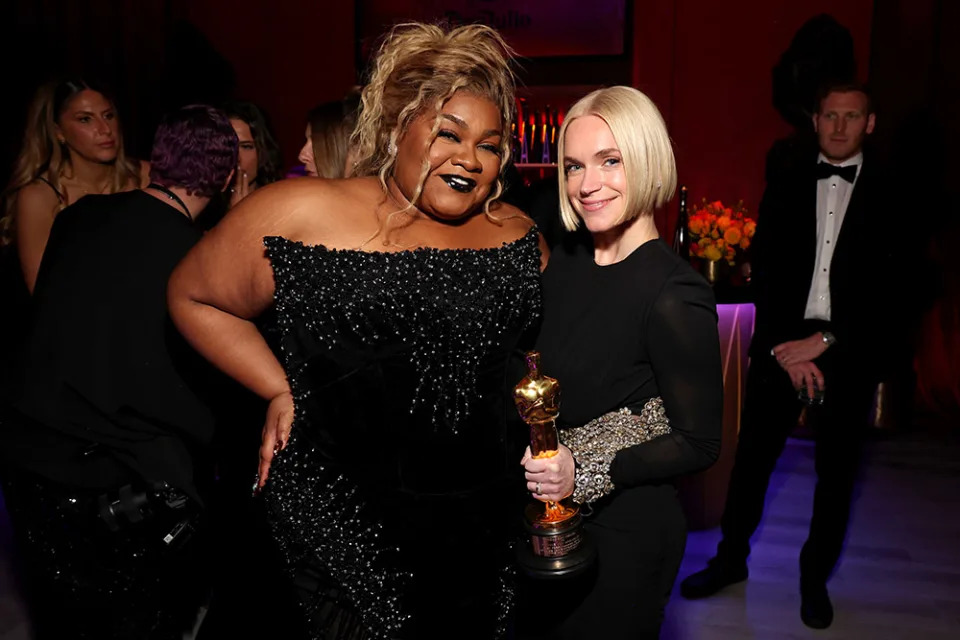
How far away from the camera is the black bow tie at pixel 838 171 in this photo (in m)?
3.13

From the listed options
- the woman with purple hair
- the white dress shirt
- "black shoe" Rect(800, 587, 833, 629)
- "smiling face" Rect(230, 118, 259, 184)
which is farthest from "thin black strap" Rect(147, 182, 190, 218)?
"black shoe" Rect(800, 587, 833, 629)

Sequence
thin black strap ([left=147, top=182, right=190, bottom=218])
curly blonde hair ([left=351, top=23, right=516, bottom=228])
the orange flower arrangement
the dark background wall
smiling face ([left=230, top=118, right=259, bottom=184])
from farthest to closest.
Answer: the dark background wall
the orange flower arrangement
smiling face ([left=230, top=118, right=259, bottom=184])
thin black strap ([left=147, top=182, right=190, bottom=218])
curly blonde hair ([left=351, top=23, right=516, bottom=228])

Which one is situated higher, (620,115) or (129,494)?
(620,115)

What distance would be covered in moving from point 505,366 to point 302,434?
0.48 meters

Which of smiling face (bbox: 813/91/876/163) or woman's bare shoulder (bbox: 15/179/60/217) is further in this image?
smiling face (bbox: 813/91/876/163)

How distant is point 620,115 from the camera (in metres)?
1.56

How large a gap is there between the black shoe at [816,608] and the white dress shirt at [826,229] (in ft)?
3.44

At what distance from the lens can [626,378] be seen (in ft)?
5.35

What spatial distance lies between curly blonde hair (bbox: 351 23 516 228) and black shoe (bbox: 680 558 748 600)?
6.97 ft

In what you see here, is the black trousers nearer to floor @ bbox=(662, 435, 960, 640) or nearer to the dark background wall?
floor @ bbox=(662, 435, 960, 640)

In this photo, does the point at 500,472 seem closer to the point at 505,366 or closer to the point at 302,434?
the point at 505,366

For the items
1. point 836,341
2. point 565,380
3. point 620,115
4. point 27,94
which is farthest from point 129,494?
point 27,94

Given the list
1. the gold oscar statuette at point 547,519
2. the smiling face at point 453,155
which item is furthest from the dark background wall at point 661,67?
the gold oscar statuette at point 547,519

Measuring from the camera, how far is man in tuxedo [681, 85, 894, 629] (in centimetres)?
298
